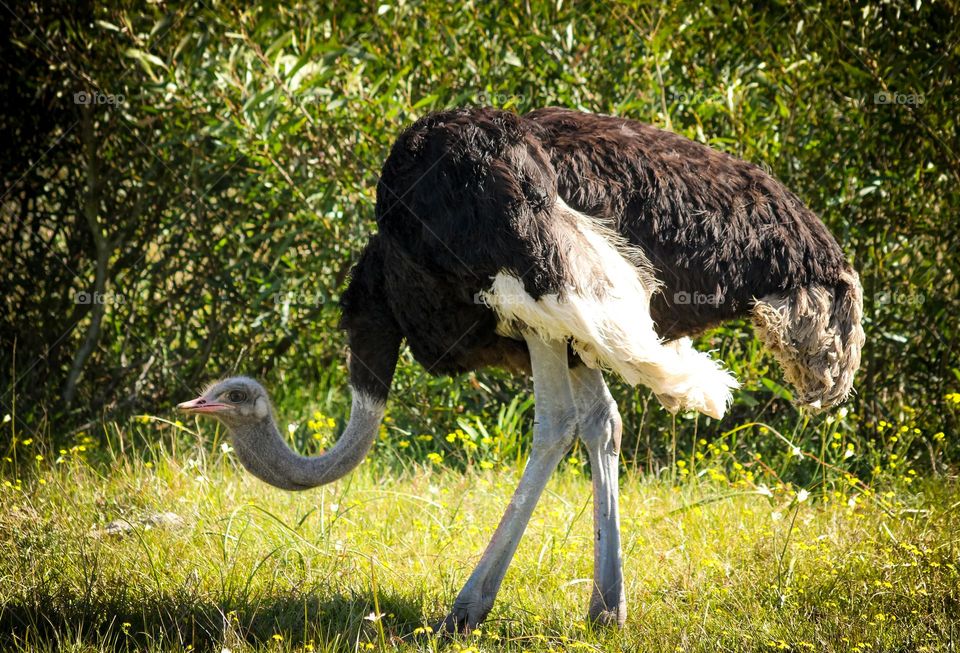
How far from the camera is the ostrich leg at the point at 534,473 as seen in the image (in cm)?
335

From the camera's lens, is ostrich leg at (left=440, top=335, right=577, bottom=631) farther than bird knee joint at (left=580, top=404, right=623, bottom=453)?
No

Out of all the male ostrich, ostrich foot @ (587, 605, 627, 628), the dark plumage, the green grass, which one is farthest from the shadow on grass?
the dark plumage

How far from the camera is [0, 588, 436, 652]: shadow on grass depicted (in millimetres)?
3254

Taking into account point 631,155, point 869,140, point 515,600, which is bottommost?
point 515,600

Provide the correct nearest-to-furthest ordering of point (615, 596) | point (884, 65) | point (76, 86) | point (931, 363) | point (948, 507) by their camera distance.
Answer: point (615, 596) < point (948, 507) < point (884, 65) < point (931, 363) < point (76, 86)

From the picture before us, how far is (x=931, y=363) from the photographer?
5090 mm

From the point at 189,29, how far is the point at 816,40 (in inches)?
111

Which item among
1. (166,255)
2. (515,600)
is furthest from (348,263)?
(515,600)

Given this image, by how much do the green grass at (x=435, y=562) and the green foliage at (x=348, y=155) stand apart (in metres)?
0.43

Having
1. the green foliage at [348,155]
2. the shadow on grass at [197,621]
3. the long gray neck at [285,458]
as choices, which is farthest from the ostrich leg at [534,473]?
the green foliage at [348,155]

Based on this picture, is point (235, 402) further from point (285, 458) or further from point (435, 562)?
point (435, 562)

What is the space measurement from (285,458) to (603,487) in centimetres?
101

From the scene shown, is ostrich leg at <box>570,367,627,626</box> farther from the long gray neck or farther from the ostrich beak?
the ostrich beak

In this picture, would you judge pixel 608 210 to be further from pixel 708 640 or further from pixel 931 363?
pixel 931 363
